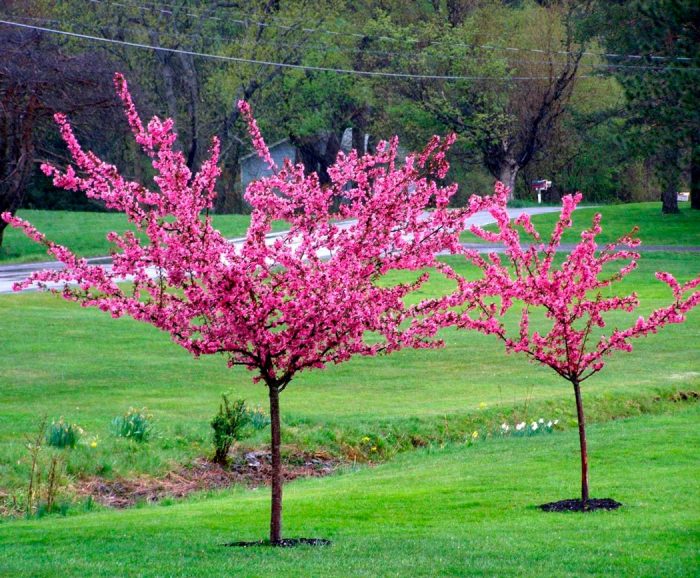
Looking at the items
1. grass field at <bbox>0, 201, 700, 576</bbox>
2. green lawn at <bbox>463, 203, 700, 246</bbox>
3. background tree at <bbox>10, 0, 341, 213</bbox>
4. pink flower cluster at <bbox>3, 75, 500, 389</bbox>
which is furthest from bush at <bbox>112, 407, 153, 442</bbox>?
background tree at <bbox>10, 0, 341, 213</bbox>

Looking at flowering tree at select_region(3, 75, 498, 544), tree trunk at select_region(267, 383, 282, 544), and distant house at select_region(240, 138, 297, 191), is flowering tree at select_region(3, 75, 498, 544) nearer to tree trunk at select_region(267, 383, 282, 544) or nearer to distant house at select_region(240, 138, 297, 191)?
Answer: tree trunk at select_region(267, 383, 282, 544)

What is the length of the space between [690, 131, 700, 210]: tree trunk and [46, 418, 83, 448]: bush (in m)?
31.9

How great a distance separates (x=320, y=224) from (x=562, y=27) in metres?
62.4

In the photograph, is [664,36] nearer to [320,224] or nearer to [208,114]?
[208,114]

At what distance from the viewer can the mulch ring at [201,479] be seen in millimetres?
16328

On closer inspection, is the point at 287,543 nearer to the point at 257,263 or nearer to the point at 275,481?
the point at 275,481

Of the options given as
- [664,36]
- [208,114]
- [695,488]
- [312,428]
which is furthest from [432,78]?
[695,488]

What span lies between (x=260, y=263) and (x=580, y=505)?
473cm

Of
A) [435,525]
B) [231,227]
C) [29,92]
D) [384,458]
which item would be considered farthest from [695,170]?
[435,525]

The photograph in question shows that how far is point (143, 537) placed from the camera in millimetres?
11992

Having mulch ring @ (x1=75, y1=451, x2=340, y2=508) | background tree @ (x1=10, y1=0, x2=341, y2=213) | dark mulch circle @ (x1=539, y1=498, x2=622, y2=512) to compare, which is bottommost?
mulch ring @ (x1=75, y1=451, x2=340, y2=508)

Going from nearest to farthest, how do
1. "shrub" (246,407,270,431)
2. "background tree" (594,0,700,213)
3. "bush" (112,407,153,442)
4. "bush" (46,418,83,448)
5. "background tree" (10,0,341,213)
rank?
1. "bush" (46,418,83,448)
2. "bush" (112,407,153,442)
3. "shrub" (246,407,270,431)
4. "background tree" (594,0,700,213)
5. "background tree" (10,0,341,213)

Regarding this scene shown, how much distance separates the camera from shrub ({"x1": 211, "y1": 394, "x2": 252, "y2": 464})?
58.8ft

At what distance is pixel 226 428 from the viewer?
18.0 m
